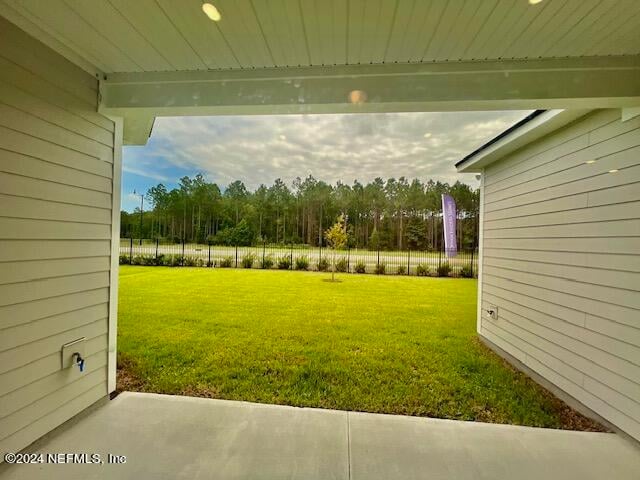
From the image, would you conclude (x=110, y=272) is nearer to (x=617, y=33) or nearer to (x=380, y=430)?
(x=380, y=430)

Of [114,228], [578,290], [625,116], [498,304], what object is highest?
[625,116]

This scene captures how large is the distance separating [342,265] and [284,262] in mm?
1576

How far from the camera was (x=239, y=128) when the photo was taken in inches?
198

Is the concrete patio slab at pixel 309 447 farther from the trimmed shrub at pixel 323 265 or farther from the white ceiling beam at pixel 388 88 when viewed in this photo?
the trimmed shrub at pixel 323 265

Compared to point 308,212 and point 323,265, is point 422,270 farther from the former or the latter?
point 308,212

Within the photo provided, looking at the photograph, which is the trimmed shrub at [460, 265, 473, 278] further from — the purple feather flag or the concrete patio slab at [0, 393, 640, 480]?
the concrete patio slab at [0, 393, 640, 480]

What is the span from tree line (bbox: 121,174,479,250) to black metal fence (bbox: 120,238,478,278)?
301 millimetres

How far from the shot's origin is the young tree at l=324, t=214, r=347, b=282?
701cm

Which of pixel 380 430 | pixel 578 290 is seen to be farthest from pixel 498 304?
pixel 380 430

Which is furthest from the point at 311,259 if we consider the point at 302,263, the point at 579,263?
the point at 579,263

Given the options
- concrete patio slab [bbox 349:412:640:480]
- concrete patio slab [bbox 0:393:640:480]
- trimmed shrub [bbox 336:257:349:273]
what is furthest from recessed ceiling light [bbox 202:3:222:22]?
trimmed shrub [bbox 336:257:349:273]

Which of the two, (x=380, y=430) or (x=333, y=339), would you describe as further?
(x=333, y=339)

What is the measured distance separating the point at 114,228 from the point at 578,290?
11.0 feet

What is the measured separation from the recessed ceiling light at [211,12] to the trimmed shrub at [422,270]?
20.5 feet
